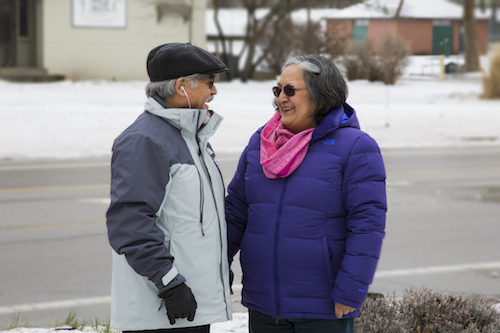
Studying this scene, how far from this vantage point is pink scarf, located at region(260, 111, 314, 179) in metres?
2.74

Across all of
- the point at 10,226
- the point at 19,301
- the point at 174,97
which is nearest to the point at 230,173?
the point at 10,226

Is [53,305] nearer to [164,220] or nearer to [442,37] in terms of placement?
[164,220]

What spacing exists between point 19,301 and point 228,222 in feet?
9.42

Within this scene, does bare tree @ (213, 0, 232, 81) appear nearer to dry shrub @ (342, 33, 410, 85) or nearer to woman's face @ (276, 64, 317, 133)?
dry shrub @ (342, 33, 410, 85)

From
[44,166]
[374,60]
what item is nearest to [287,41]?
[374,60]

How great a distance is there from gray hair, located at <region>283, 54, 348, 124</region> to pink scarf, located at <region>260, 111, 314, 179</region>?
125mm

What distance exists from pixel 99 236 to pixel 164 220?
4.92 metres

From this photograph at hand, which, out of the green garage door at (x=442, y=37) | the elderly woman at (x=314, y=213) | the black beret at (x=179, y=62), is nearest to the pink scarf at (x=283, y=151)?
the elderly woman at (x=314, y=213)

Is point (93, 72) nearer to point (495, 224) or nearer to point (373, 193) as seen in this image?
point (495, 224)

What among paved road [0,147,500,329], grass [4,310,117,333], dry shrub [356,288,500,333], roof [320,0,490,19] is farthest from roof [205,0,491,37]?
grass [4,310,117,333]

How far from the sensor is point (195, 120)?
2.70 meters

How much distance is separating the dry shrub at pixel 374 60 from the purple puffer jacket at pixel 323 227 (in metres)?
7.66

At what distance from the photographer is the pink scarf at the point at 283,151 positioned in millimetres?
2744

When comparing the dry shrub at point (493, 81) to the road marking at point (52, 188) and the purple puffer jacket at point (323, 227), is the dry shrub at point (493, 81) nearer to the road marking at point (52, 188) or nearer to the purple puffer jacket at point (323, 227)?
the road marking at point (52, 188)
